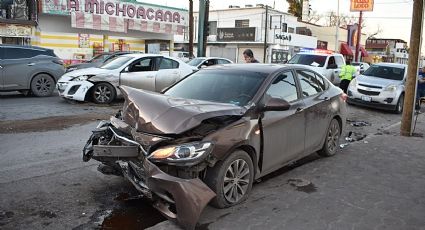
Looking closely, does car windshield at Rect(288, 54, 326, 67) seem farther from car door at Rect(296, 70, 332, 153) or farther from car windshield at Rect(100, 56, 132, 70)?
car door at Rect(296, 70, 332, 153)

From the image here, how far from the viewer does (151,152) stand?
13.3 feet

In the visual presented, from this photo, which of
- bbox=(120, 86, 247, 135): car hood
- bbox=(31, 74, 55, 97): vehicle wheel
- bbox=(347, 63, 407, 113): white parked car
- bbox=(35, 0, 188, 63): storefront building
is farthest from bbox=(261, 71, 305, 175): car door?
bbox=(35, 0, 188, 63): storefront building

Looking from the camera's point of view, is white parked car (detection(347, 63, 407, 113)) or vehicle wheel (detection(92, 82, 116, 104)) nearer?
vehicle wheel (detection(92, 82, 116, 104))

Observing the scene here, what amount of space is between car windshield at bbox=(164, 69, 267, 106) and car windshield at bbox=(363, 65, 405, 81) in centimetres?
1051

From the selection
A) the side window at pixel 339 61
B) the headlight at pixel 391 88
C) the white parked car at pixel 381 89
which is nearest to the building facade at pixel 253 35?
the side window at pixel 339 61

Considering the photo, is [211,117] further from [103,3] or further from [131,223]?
[103,3]

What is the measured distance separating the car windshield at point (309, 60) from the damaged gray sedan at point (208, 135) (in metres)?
11.8

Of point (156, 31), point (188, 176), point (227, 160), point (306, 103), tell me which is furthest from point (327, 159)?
point (156, 31)

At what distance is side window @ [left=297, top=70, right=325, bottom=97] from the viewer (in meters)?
6.16

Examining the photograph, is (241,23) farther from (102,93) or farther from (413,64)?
(413,64)

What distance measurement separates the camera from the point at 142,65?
12.7 m

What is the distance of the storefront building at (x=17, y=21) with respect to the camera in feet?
75.5

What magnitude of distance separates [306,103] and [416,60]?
4478 millimetres

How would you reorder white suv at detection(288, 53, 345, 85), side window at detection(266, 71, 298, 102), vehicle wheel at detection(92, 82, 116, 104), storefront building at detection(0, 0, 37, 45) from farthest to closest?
storefront building at detection(0, 0, 37, 45)
white suv at detection(288, 53, 345, 85)
vehicle wheel at detection(92, 82, 116, 104)
side window at detection(266, 71, 298, 102)
